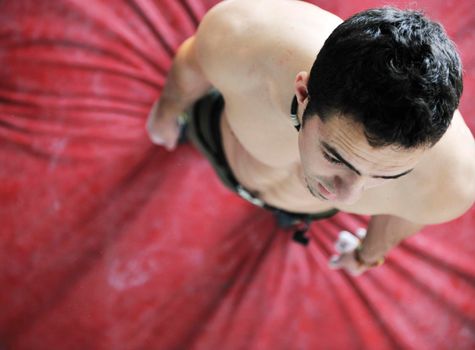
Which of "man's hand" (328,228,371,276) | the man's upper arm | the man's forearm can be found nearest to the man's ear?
the man's upper arm

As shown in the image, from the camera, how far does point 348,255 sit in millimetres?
969

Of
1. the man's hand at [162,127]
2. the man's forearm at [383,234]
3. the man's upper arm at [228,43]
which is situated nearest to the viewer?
the man's upper arm at [228,43]

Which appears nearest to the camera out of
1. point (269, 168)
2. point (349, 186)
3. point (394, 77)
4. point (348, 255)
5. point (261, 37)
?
point (394, 77)

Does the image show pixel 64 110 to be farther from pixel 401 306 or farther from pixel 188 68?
pixel 401 306

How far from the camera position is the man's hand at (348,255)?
0.96m

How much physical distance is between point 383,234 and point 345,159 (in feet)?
1.22

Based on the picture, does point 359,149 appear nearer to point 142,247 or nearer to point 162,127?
point 162,127

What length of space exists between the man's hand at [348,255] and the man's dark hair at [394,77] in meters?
0.50

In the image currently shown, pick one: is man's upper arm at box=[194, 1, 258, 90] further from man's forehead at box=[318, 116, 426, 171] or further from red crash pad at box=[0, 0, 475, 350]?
red crash pad at box=[0, 0, 475, 350]

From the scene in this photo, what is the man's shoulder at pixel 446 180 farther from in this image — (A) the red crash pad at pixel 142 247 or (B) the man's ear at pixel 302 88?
(A) the red crash pad at pixel 142 247

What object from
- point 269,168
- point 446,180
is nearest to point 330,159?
point 446,180

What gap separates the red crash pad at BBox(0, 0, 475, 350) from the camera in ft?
3.36

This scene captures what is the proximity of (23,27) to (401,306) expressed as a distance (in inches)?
36.4

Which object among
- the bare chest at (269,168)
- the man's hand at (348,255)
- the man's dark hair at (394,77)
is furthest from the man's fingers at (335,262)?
the man's dark hair at (394,77)
